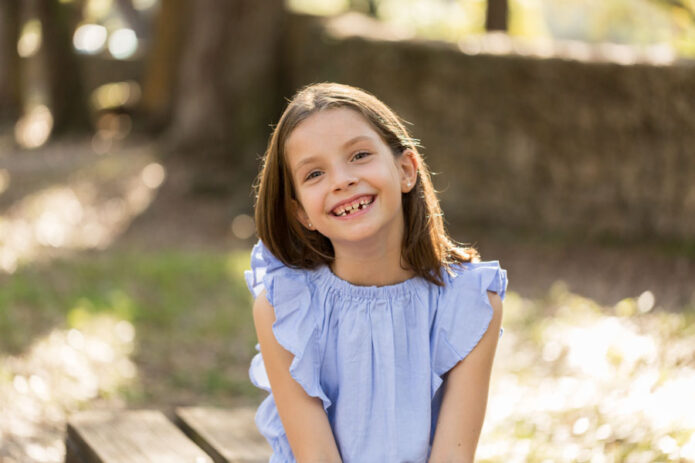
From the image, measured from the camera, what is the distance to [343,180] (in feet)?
7.09

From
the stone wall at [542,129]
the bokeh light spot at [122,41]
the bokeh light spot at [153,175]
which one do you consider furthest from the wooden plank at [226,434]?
the bokeh light spot at [122,41]

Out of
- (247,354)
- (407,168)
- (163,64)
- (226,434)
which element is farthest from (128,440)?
(163,64)

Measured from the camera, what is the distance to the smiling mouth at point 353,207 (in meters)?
2.19

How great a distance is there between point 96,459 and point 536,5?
680 inches

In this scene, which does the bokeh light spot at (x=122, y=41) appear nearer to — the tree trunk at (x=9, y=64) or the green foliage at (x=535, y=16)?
the green foliage at (x=535, y=16)

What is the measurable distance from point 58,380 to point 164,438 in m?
2.16

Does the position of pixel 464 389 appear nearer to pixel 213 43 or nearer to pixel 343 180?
pixel 343 180

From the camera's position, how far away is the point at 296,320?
2219 mm

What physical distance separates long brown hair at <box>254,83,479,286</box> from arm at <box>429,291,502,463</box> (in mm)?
197

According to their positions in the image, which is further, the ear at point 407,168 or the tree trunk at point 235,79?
the tree trunk at point 235,79

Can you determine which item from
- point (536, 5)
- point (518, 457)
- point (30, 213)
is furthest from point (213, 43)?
point (536, 5)

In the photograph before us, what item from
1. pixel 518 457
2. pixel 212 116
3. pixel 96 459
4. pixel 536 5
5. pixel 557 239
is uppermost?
pixel 536 5

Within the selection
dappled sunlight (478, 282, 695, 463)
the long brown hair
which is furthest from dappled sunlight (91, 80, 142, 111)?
the long brown hair

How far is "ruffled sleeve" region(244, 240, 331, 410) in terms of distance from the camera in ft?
7.14
